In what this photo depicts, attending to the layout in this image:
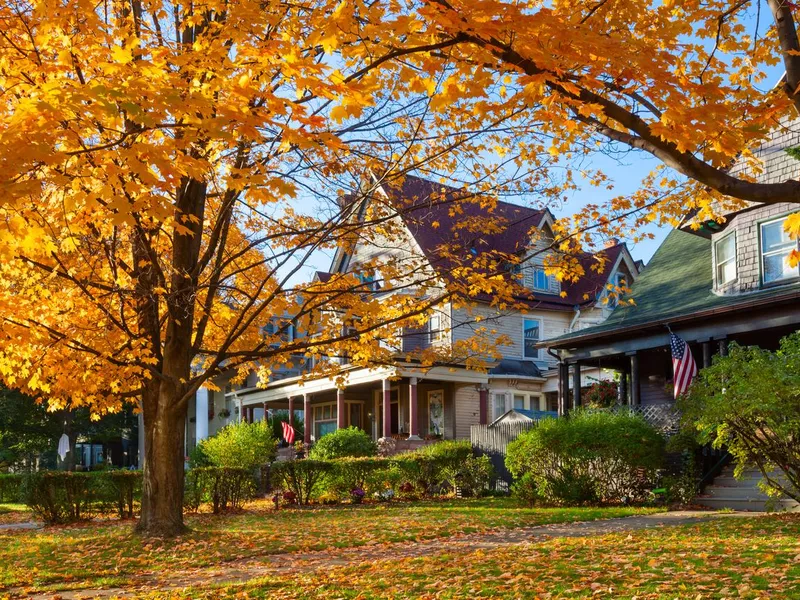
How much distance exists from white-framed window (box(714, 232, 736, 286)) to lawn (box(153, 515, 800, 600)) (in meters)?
10.9

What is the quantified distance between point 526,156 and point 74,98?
6.51 meters

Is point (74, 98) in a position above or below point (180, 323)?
above

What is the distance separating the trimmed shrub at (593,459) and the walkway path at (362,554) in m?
2.62

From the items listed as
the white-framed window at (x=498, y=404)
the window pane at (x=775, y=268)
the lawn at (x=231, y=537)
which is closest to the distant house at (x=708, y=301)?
the window pane at (x=775, y=268)

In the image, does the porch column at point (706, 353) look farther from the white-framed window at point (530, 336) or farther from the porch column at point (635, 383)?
the white-framed window at point (530, 336)

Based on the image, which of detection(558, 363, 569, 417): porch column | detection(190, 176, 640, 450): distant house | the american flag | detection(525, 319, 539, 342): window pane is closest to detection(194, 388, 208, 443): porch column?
detection(190, 176, 640, 450): distant house

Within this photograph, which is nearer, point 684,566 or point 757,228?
point 684,566

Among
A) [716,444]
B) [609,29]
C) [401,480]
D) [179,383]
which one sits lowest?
[401,480]

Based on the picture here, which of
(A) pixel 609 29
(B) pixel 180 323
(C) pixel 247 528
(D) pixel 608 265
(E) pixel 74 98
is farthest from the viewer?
(D) pixel 608 265

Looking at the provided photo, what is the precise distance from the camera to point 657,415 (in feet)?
66.1

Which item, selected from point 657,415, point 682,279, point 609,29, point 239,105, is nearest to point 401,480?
point 657,415

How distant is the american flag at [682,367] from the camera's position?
18953 millimetres

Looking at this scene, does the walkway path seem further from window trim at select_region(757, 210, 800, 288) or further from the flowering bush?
the flowering bush

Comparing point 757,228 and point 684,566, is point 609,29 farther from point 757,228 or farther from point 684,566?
point 757,228
